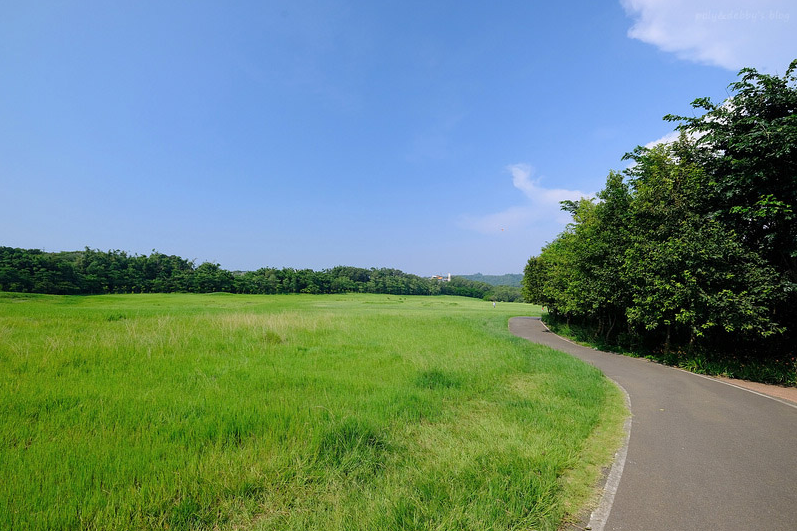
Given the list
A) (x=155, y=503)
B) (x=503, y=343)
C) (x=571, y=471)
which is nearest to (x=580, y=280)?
(x=503, y=343)

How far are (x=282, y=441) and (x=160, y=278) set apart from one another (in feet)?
305

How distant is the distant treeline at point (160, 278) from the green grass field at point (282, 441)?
5523 centimetres

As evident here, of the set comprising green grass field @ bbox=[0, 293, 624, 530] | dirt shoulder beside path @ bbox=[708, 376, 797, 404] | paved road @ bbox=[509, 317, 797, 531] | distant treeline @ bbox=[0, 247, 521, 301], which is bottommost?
dirt shoulder beside path @ bbox=[708, 376, 797, 404]

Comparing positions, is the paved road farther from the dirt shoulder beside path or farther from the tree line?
the tree line

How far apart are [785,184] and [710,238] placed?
103 inches

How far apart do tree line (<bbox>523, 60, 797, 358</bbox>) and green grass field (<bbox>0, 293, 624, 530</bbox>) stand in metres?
6.02

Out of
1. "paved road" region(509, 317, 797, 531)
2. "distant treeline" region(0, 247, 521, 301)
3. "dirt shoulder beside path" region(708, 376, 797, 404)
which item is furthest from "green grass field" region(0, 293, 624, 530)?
"distant treeline" region(0, 247, 521, 301)

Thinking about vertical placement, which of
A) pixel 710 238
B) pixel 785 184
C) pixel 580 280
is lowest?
pixel 580 280

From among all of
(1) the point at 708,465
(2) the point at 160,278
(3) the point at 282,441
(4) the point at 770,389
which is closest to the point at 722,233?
(4) the point at 770,389

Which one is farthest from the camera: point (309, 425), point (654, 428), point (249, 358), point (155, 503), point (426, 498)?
point (249, 358)

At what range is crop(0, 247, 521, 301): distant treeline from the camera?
153 ft

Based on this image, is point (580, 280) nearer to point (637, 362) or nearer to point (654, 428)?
point (637, 362)

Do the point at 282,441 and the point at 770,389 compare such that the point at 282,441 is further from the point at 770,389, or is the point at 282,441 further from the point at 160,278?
the point at 160,278

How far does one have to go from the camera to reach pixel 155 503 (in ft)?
10.9
